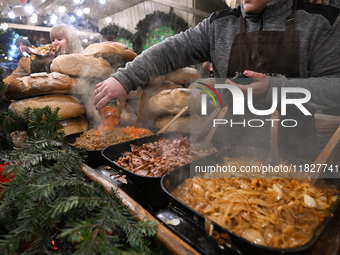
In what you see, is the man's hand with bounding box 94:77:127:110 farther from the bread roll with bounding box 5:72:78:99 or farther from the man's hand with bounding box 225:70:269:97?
the man's hand with bounding box 225:70:269:97

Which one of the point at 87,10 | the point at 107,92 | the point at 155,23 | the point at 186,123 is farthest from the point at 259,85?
the point at 155,23

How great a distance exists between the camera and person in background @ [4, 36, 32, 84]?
2.75 m

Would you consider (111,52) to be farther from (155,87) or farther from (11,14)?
(11,14)

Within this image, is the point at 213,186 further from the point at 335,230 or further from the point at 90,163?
the point at 90,163

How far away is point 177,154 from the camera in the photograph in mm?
1673

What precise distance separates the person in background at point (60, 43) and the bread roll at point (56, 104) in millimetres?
773

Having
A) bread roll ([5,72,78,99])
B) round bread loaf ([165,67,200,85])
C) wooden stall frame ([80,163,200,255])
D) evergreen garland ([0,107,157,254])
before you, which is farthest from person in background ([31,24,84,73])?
wooden stall frame ([80,163,200,255])

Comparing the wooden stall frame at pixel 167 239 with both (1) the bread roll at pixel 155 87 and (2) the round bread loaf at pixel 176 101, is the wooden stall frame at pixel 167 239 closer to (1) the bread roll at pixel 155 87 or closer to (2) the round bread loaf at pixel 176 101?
(2) the round bread loaf at pixel 176 101

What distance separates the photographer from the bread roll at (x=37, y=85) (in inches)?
82.1

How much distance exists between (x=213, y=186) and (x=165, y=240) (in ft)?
1.71

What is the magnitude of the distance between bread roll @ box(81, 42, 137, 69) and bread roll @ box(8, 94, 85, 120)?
654 millimetres

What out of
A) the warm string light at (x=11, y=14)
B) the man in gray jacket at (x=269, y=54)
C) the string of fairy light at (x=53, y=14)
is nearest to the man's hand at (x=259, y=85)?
the man in gray jacket at (x=269, y=54)

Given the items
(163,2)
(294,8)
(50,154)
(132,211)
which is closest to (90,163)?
(50,154)

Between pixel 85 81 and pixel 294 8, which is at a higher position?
pixel 294 8
